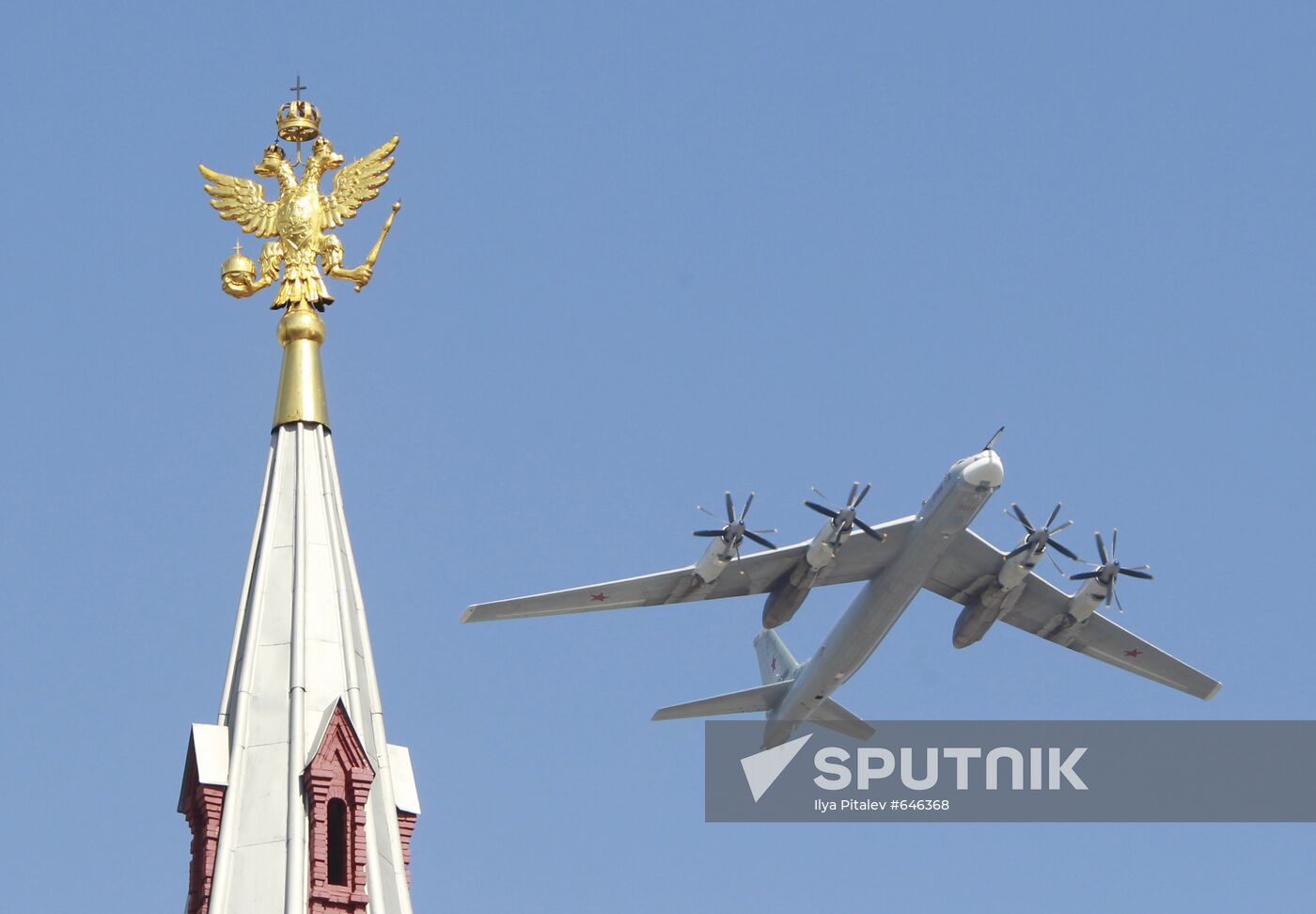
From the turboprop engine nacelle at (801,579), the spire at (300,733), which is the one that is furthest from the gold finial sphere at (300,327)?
the turboprop engine nacelle at (801,579)

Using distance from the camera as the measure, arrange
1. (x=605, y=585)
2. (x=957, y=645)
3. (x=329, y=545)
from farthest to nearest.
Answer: (x=957, y=645) → (x=605, y=585) → (x=329, y=545)

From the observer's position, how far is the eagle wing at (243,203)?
54688mm

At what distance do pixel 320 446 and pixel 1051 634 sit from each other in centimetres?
4884

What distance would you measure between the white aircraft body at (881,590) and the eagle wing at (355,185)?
29704 millimetres

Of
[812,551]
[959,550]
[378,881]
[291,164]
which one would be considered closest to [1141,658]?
[959,550]

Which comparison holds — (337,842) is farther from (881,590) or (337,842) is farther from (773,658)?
(773,658)

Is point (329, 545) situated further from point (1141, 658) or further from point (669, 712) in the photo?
point (1141, 658)

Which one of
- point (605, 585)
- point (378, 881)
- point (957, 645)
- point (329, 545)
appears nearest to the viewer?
point (378, 881)

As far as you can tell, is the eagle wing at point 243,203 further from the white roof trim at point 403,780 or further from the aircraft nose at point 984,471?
the aircraft nose at point 984,471

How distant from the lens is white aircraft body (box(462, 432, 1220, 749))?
84375mm

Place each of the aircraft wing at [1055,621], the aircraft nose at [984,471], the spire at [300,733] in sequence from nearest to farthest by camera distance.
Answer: the spire at [300,733]
the aircraft nose at [984,471]
the aircraft wing at [1055,621]

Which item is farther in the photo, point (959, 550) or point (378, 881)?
point (959, 550)

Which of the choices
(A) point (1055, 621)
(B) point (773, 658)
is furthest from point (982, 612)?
(B) point (773, 658)

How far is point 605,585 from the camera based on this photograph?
86.1m
